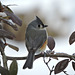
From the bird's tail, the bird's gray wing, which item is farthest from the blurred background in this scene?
the bird's tail

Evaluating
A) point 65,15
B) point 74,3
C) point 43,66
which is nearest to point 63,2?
point 74,3

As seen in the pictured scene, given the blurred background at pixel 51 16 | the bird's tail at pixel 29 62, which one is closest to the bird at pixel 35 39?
the bird's tail at pixel 29 62

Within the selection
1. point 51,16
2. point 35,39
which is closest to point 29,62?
point 35,39

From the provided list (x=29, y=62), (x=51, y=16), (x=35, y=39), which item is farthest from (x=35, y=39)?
(x=51, y=16)

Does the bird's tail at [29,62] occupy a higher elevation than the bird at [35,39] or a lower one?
lower

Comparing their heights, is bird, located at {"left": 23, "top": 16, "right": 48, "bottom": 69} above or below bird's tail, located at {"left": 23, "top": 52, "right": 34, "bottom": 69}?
above

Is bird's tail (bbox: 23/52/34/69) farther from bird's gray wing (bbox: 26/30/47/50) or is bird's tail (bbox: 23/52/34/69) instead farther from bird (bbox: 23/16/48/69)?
bird's gray wing (bbox: 26/30/47/50)

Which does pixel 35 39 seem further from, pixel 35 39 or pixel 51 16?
pixel 51 16

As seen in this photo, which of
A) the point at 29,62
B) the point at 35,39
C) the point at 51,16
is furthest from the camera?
the point at 51,16

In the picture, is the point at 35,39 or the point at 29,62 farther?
the point at 35,39

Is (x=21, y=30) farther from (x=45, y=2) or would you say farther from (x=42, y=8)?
(x=45, y=2)

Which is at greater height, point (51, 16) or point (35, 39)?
point (51, 16)

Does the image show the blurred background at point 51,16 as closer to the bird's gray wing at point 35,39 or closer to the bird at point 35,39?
the bird at point 35,39

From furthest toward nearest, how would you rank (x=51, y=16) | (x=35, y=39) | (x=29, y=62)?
(x=51, y=16) < (x=35, y=39) < (x=29, y=62)
